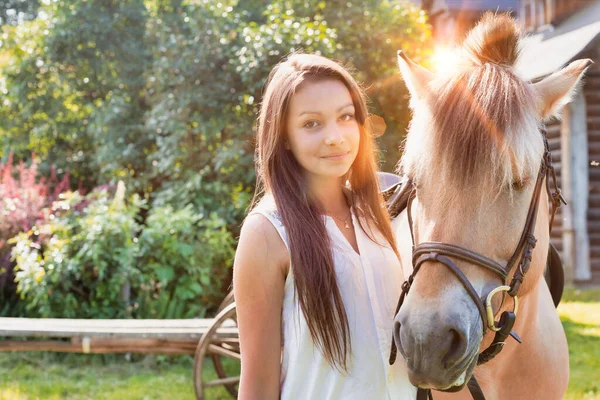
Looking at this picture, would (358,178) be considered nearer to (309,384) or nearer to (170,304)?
(309,384)

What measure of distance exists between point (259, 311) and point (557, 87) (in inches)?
Result: 45.3

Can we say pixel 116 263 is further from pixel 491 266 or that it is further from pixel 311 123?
A: pixel 491 266

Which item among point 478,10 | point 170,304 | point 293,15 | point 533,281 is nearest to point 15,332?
point 170,304

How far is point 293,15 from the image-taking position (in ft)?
24.2

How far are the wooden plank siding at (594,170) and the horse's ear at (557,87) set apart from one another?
8.59m

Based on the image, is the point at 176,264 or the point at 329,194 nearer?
the point at 329,194

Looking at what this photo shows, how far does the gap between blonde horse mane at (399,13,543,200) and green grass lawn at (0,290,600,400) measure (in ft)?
11.4

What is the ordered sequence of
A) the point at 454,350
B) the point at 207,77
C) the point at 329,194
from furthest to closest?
1. the point at 207,77
2. the point at 329,194
3. the point at 454,350

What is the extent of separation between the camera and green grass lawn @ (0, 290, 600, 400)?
480cm

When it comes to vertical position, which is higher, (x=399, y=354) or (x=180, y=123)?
(x=180, y=123)

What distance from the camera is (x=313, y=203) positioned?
1.77 m

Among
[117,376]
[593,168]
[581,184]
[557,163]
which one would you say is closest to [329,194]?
[117,376]

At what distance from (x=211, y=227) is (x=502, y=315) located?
4.95 metres

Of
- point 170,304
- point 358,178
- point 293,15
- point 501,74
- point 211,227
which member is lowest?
point 170,304
